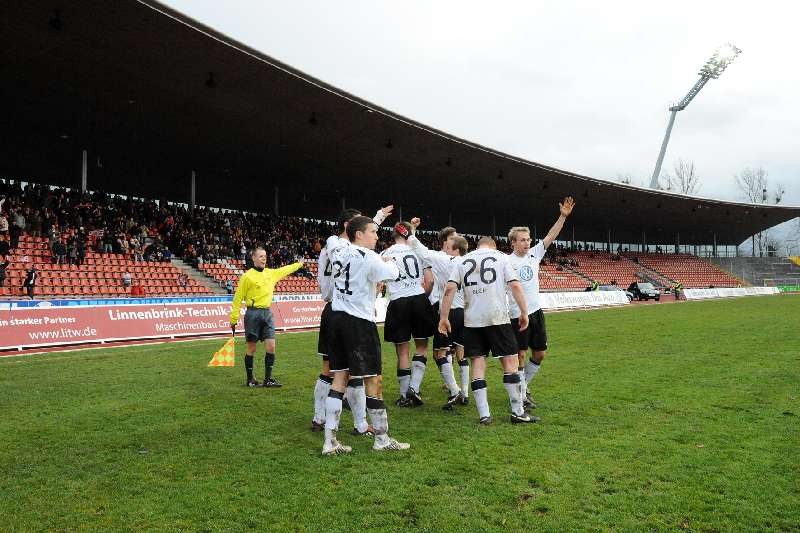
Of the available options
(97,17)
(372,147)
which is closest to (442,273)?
(97,17)

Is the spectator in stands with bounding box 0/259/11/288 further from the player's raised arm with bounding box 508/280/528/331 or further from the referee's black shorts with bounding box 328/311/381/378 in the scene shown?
the player's raised arm with bounding box 508/280/528/331

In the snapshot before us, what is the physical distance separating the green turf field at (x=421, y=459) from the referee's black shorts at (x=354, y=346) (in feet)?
2.45

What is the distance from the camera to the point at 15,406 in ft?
23.8

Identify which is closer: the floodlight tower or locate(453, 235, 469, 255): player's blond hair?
locate(453, 235, 469, 255): player's blond hair

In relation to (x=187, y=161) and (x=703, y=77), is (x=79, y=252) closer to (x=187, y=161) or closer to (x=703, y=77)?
(x=187, y=161)

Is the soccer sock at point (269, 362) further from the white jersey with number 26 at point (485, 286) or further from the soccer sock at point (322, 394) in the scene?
the white jersey with number 26 at point (485, 286)

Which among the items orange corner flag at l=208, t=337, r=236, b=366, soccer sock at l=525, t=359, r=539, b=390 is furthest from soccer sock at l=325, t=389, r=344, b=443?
orange corner flag at l=208, t=337, r=236, b=366

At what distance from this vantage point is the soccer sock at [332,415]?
5066mm

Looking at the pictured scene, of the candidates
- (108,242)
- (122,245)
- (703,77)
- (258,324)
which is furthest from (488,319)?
(703,77)

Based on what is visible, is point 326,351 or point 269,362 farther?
point 269,362

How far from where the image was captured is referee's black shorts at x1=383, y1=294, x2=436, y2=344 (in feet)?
22.6

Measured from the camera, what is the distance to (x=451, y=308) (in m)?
7.41

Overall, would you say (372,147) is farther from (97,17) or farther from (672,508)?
(672,508)

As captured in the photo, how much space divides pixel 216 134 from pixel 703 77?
234 feet
